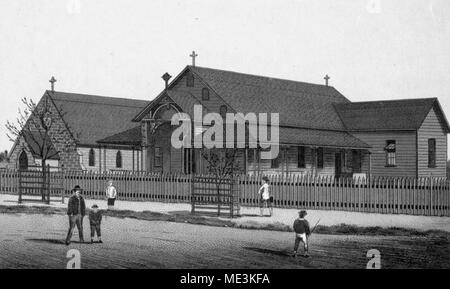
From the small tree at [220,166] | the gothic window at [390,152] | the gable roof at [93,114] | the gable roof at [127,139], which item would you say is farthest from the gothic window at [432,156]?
the gable roof at [93,114]

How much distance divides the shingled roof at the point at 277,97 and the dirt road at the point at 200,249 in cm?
1992

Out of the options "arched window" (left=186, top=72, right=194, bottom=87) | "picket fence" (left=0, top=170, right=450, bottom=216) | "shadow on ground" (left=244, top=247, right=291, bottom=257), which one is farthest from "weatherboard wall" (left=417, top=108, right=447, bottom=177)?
"shadow on ground" (left=244, top=247, right=291, bottom=257)

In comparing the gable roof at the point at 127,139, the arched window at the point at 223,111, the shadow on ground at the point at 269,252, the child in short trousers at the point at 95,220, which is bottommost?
the shadow on ground at the point at 269,252

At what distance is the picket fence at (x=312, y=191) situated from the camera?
2511cm

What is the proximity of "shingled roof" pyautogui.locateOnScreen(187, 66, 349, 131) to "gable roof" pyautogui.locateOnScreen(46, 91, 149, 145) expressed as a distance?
36.2 feet

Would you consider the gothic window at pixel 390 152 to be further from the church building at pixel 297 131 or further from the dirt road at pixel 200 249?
the dirt road at pixel 200 249

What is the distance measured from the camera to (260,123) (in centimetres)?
3897

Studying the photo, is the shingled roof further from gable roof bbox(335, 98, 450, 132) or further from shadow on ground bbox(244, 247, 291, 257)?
shadow on ground bbox(244, 247, 291, 257)

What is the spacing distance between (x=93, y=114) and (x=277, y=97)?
16724 mm

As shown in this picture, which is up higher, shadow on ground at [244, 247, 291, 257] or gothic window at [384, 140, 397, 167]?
gothic window at [384, 140, 397, 167]

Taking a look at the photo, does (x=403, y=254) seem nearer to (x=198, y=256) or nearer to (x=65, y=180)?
(x=198, y=256)

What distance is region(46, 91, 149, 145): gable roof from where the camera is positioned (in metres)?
50.7
